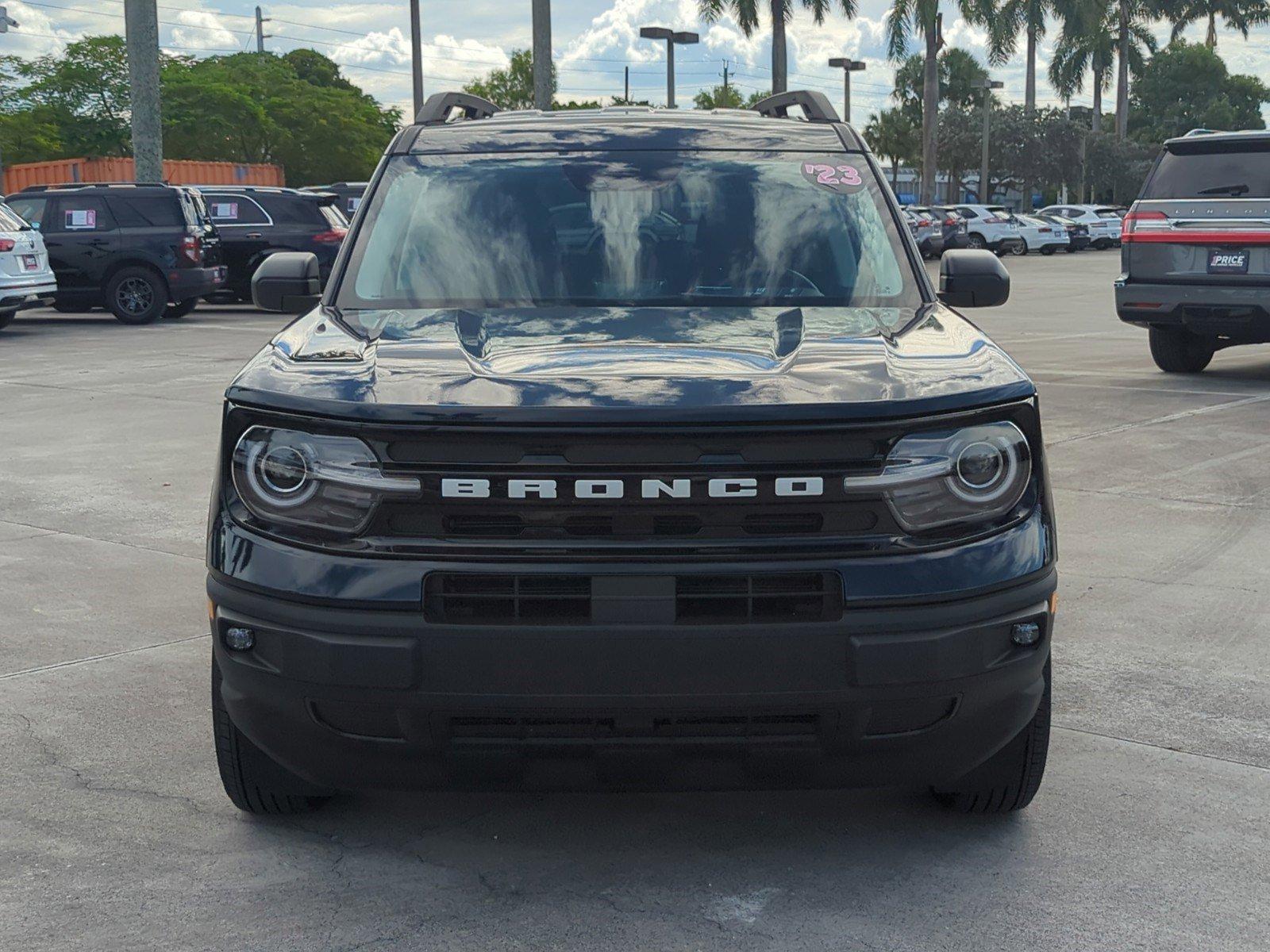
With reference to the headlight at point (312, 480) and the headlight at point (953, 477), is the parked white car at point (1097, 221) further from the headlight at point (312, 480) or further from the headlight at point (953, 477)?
the headlight at point (312, 480)

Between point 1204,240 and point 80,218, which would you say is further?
point 80,218

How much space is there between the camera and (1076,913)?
3.28m

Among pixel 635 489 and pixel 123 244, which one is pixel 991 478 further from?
pixel 123 244

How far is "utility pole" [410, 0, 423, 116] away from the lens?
131ft

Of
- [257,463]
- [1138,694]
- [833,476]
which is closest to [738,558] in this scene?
[833,476]

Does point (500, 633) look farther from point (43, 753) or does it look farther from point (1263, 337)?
point (1263, 337)

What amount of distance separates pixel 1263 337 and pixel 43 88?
50.6 metres

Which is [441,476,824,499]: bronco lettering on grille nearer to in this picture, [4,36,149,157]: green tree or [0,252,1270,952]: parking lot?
[0,252,1270,952]: parking lot

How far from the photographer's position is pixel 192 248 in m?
20.8

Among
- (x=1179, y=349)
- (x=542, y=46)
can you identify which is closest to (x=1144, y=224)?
(x=1179, y=349)

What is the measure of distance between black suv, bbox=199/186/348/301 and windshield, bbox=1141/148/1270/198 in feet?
44.2

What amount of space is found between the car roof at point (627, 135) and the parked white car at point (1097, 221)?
159 feet

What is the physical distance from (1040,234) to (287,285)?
150 feet

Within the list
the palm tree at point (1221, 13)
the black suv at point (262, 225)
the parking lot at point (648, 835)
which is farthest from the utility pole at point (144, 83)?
the palm tree at point (1221, 13)
